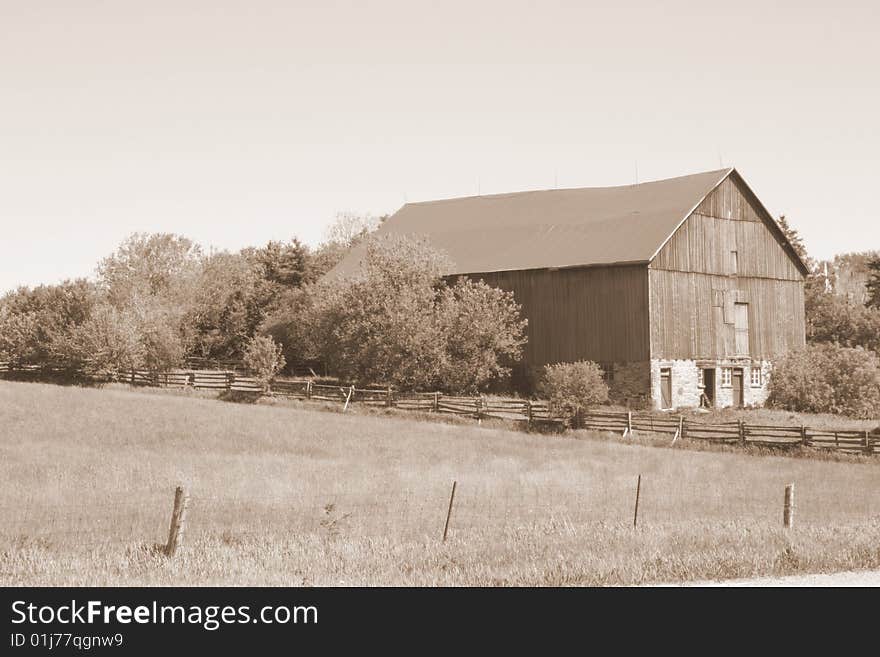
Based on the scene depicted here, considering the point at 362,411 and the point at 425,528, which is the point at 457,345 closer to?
the point at 362,411

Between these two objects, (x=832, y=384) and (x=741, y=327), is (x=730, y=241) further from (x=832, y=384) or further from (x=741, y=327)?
(x=832, y=384)

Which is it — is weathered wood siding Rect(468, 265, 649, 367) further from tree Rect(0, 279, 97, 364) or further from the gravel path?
the gravel path

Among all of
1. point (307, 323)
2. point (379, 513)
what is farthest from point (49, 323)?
point (379, 513)

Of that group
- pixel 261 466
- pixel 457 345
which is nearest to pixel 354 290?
pixel 457 345

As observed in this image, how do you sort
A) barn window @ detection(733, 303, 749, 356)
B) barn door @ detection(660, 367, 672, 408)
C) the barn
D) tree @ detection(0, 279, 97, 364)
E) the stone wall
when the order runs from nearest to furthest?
the stone wall
barn door @ detection(660, 367, 672, 408)
the barn
barn window @ detection(733, 303, 749, 356)
tree @ detection(0, 279, 97, 364)

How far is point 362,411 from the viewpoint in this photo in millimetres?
45750

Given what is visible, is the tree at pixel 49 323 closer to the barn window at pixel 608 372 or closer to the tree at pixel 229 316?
the tree at pixel 229 316

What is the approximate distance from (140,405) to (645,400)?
2269 centimetres

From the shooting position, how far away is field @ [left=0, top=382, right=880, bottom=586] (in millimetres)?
13648

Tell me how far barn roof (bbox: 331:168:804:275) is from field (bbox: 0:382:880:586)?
13.6 metres

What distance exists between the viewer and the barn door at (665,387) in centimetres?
4872

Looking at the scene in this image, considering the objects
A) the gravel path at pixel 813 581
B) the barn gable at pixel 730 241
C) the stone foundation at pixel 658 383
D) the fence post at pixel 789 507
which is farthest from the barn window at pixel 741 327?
the gravel path at pixel 813 581

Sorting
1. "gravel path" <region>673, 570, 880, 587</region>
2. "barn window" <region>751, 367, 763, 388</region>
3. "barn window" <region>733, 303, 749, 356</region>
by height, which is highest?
"barn window" <region>733, 303, 749, 356</region>

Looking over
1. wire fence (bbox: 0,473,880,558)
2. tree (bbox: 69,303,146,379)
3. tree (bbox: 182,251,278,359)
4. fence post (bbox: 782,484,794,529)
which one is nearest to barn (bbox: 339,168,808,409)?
tree (bbox: 182,251,278,359)
